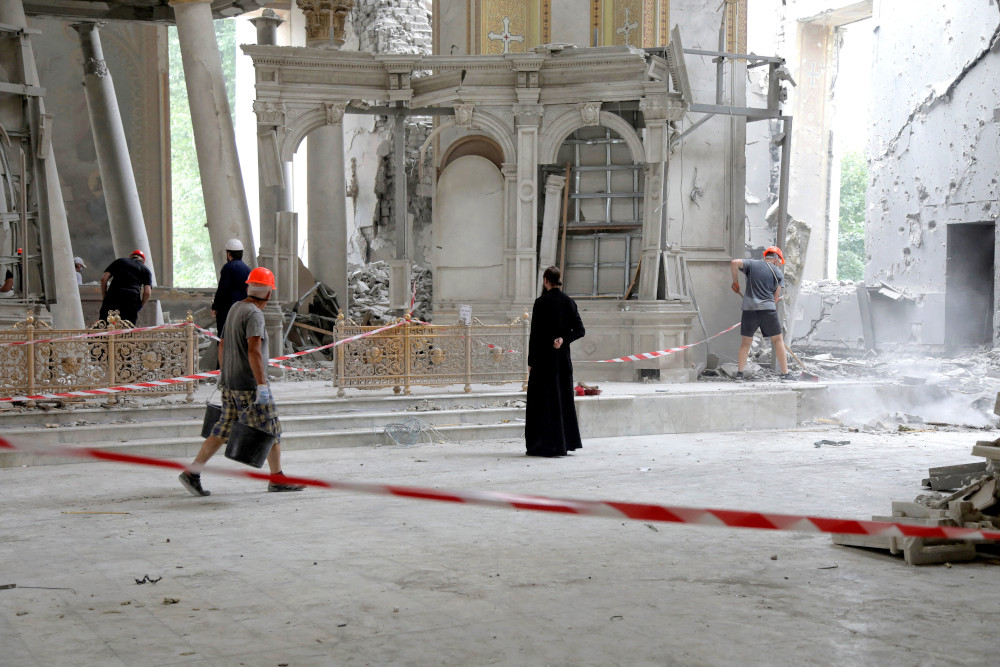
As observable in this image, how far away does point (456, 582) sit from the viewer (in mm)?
4703

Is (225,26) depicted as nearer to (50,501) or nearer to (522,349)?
(522,349)

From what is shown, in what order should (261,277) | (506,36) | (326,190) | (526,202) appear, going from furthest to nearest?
1. (326,190)
2. (506,36)
3. (526,202)
4. (261,277)

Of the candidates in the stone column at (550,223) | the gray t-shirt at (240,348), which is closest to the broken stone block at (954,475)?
the gray t-shirt at (240,348)

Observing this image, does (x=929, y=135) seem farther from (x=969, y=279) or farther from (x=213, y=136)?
(x=213, y=136)

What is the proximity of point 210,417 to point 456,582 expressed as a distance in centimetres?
308

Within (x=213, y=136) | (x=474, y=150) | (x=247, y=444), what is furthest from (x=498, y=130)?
(x=247, y=444)

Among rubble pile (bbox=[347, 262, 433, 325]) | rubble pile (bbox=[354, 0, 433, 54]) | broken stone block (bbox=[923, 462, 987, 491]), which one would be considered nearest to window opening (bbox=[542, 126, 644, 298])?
rubble pile (bbox=[347, 262, 433, 325])

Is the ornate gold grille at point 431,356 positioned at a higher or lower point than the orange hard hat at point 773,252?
lower

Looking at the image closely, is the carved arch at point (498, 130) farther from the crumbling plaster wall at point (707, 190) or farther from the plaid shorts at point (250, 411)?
the plaid shorts at point (250, 411)

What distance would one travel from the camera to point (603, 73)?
539 inches

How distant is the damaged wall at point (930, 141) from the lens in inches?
638

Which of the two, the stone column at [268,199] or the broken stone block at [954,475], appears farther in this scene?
the stone column at [268,199]

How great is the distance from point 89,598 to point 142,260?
29.0 ft

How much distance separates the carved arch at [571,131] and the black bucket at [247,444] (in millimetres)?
8090
